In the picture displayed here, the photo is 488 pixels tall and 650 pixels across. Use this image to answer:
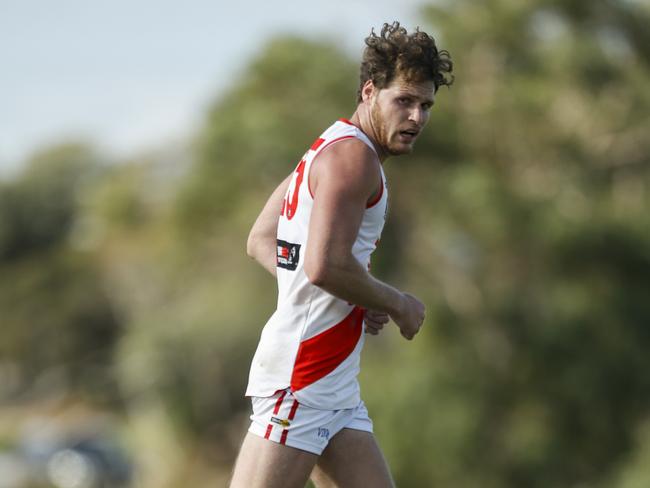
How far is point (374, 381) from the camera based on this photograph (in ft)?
74.1

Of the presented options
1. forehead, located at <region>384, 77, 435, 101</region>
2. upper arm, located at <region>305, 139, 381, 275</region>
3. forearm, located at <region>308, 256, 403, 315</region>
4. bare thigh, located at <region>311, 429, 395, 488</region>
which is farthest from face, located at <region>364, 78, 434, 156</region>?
bare thigh, located at <region>311, 429, 395, 488</region>

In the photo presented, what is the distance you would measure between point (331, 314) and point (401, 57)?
96cm

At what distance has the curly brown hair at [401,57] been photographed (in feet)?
13.7

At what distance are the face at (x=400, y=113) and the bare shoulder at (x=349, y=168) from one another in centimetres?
19

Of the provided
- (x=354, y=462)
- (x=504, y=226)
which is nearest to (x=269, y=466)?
(x=354, y=462)

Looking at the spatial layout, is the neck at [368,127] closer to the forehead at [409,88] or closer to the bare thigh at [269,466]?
the forehead at [409,88]

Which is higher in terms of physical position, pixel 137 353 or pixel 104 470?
pixel 137 353

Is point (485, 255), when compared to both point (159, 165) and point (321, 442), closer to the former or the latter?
point (321, 442)

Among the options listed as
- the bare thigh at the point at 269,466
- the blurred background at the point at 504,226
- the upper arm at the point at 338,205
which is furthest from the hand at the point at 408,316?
the blurred background at the point at 504,226

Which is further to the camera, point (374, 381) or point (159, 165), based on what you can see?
point (159, 165)

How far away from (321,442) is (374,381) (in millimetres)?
18449

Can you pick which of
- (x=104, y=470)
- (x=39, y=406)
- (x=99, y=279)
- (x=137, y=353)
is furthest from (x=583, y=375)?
(x=39, y=406)

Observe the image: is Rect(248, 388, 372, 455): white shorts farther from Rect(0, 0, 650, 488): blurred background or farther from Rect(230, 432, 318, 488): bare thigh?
Rect(0, 0, 650, 488): blurred background

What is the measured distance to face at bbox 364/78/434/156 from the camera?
4.17 metres
